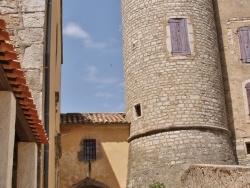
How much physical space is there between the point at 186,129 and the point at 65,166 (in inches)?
205

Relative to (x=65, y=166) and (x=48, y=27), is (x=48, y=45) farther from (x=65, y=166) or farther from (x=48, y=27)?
(x=65, y=166)

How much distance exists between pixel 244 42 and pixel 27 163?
15165mm

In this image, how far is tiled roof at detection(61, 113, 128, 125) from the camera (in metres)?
16.1

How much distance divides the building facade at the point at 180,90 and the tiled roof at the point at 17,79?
10.4 m

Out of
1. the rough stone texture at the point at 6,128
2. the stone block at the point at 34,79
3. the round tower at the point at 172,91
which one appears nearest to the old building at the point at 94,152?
the round tower at the point at 172,91

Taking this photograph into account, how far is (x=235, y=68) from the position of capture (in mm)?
17625

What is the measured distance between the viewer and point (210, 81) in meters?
15.7

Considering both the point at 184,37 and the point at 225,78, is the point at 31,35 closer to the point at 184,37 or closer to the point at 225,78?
the point at 184,37

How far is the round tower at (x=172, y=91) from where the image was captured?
14430mm

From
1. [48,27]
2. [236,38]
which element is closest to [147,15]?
[236,38]

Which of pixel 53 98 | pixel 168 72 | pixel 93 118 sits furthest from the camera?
pixel 93 118

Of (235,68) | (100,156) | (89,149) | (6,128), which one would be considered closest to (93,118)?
(89,149)

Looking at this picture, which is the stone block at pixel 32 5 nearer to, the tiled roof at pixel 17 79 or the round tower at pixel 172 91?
the tiled roof at pixel 17 79

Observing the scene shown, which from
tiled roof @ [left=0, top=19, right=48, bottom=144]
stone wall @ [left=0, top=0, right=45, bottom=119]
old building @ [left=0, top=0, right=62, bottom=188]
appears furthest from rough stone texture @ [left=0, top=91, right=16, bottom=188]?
stone wall @ [left=0, top=0, right=45, bottom=119]
